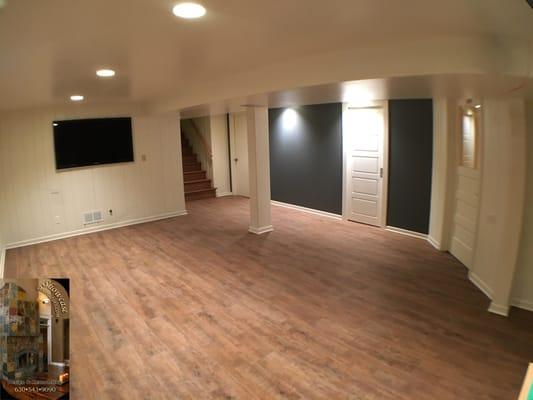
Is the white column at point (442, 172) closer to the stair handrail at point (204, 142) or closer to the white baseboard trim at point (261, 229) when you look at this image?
the white baseboard trim at point (261, 229)

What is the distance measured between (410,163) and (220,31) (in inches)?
179

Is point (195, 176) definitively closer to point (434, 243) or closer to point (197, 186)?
point (197, 186)

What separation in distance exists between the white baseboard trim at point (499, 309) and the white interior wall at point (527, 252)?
252 millimetres

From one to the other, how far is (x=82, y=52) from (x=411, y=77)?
7.39ft

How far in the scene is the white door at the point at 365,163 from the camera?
A: 6363 mm

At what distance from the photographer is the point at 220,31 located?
2.12 metres

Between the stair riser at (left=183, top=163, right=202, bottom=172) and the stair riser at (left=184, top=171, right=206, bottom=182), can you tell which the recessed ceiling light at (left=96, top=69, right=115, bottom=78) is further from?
the stair riser at (left=183, top=163, right=202, bottom=172)

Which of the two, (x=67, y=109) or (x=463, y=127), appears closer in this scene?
(x=463, y=127)

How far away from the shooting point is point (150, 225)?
7.16 metres

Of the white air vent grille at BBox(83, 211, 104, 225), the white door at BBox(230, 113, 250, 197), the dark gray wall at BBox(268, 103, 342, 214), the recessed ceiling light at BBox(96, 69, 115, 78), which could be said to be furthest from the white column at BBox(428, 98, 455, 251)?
the white air vent grille at BBox(83, 211, 104, 225)

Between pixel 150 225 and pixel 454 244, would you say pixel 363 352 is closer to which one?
pixel 454 244

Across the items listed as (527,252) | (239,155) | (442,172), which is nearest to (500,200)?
(527,252)

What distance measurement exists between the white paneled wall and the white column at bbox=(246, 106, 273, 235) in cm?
225

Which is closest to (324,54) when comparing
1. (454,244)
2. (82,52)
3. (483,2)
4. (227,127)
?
(483,2)
